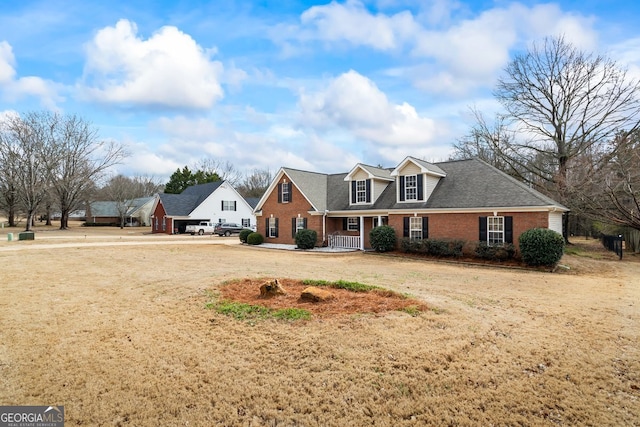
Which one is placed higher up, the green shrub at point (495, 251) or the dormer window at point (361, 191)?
the dormer window at point (361, 191)

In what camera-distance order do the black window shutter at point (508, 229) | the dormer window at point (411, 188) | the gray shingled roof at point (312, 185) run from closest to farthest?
1. the black window shutter at point (508, 229)
2. the dormer window at point (411, 188)
3. the gray shingled roof at point (312, 185)

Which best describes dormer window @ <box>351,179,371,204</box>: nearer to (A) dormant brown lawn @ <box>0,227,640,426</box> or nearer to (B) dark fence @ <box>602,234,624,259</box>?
(B) dark fence @ <box>602,234,624,259</box>

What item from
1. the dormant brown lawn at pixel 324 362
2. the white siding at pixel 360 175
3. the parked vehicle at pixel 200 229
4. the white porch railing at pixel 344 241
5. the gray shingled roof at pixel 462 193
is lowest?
the dormant brown lawn at pixel 324 362

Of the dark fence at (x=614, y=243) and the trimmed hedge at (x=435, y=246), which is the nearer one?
the trimmed hedge at (x=435, y=246)

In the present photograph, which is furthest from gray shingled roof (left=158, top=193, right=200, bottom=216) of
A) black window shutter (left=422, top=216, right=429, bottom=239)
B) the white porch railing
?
black window shutter (left=422, top=216, right=429, bottom=239)

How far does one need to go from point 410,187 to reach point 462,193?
304 centimetres

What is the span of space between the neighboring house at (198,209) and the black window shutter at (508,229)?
1419 inches

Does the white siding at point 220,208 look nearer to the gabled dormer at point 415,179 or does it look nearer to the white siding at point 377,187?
the white siding at point 377,187

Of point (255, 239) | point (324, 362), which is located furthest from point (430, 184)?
point (324, 362)

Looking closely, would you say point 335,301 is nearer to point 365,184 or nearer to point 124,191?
point 365,184

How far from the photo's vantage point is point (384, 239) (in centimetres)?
2161

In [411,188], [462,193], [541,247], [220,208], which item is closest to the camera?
[541,247]

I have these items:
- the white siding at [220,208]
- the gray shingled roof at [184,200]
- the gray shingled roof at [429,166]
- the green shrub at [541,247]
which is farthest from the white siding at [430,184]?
the gray shingled roof at [184,200]

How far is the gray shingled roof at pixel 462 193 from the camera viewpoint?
730 inches
